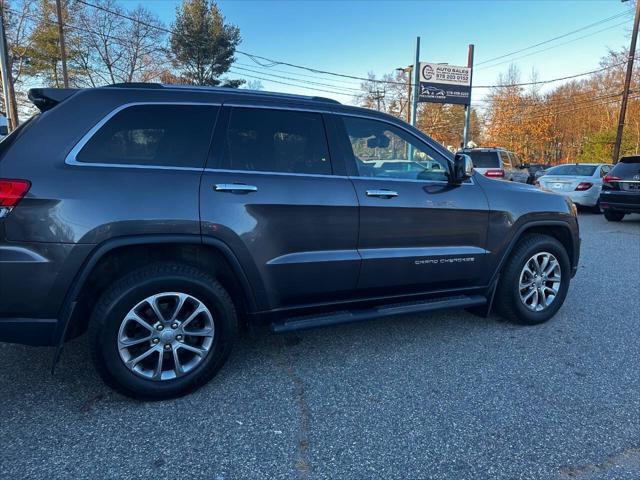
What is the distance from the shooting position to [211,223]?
2645mm

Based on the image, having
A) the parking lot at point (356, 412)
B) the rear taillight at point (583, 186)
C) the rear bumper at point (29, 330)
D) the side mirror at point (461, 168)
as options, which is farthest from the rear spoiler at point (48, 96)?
the rear taillight at point (583, 186)

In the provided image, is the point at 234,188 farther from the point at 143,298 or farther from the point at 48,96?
the point at 48,96

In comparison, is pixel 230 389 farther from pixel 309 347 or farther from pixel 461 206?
pixel 461 206

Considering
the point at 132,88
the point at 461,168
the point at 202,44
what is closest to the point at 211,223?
the point at 132,88

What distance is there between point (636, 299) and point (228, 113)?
483 centimetres

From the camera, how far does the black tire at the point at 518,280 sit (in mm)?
3830

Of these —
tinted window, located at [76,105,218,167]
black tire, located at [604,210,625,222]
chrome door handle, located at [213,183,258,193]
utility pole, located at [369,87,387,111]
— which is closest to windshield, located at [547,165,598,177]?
black tire, located at [604,210,625,222]

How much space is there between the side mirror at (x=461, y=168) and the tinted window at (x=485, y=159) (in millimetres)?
11961

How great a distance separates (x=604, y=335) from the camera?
3.79 metres

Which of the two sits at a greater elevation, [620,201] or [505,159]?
[505,159]

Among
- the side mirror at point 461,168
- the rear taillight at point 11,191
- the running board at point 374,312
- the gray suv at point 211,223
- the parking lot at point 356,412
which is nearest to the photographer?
the parking lot at point 356,412

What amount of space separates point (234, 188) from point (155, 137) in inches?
23.0

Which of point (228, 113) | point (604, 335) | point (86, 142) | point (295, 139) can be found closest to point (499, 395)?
point (604, 335)

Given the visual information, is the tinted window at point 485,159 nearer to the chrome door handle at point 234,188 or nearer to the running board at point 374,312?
the running board at point 374,312
